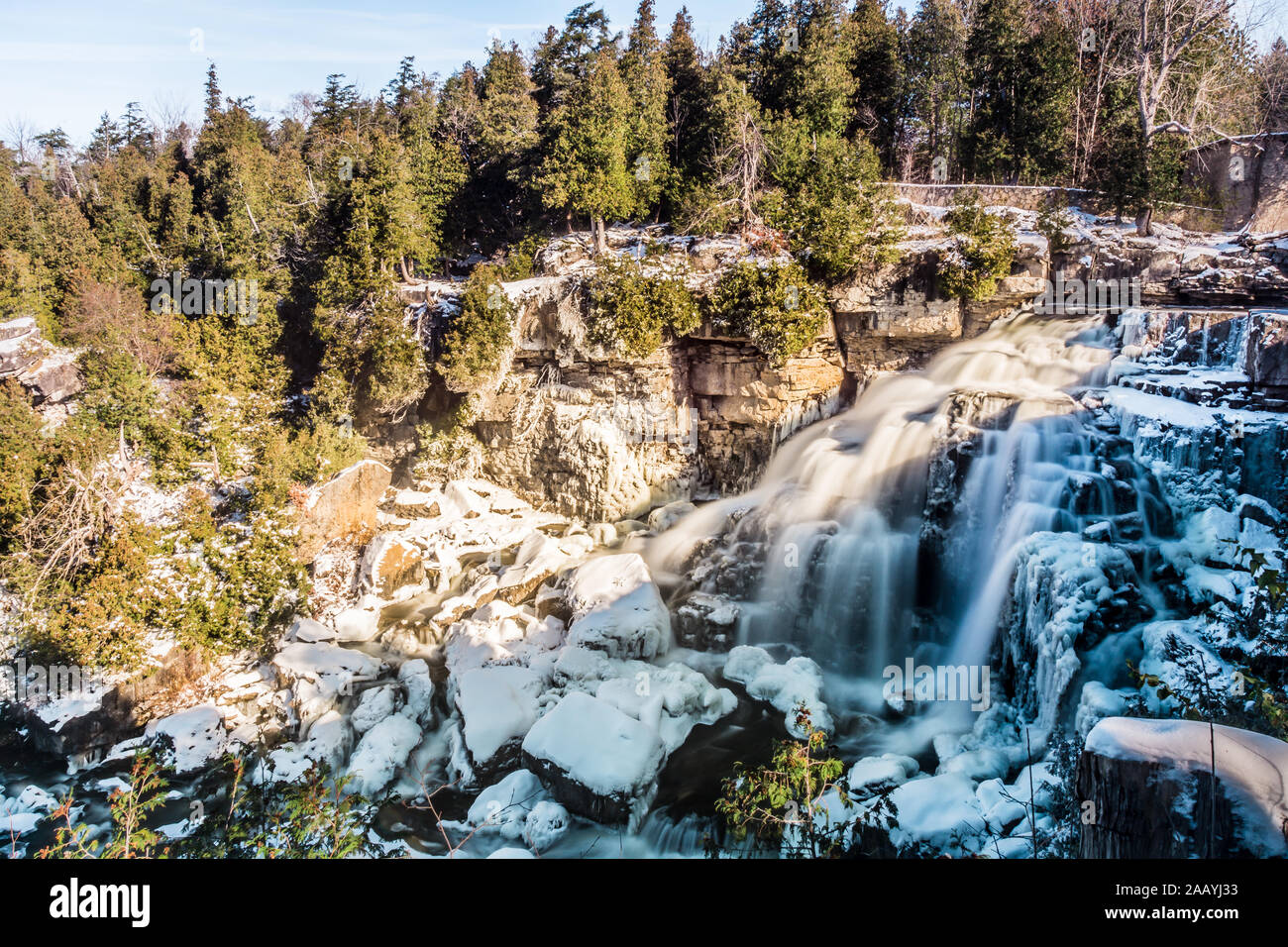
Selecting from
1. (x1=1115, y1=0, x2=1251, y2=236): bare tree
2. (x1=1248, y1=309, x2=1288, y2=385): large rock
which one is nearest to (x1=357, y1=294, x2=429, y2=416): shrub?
(x1=1248, y1=309, x2=1288, y2=385): large rock

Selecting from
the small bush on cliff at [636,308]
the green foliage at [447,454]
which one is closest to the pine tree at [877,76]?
the small bush on cliff at [636,308]

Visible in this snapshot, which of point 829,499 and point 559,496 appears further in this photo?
point 559,496

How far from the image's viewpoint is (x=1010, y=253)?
15.8m

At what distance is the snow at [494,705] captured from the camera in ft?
36.3

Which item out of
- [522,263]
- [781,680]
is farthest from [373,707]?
[522,263]

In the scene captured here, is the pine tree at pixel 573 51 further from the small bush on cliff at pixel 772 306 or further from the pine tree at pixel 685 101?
the small bush on cliff at pixel 772 306

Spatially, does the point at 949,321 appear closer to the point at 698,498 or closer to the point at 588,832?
the point at 698,498

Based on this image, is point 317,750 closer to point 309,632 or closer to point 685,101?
point 309,632

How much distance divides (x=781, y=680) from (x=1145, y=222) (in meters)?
15.9

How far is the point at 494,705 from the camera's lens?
1157cm

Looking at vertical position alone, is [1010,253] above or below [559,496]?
above

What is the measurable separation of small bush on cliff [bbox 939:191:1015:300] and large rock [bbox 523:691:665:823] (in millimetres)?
12336
